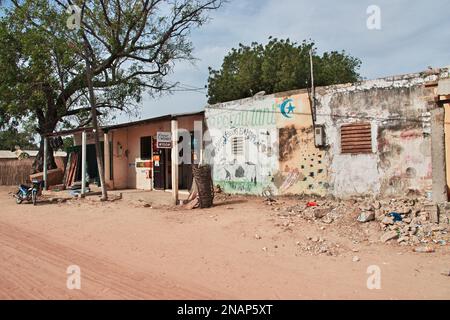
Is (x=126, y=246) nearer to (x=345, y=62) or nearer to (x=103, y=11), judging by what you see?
(x=103, y=11)

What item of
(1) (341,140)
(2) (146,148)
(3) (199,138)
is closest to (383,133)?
(1) (341,140)

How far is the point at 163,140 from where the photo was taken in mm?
11562

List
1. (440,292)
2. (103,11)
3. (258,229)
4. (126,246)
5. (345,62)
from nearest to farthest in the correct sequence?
(440,292) < (126,246) < (258,229) < (103,11) < (345,62)

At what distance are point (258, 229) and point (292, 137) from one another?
13.1ft

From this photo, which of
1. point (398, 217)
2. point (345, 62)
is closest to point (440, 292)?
point (398, 217)

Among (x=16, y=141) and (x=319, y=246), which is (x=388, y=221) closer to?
(x=319, y=246)

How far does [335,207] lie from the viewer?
28.6ft

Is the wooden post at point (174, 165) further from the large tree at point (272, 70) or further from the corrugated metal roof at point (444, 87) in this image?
the large tree at point (272, 70)

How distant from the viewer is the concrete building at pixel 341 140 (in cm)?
859

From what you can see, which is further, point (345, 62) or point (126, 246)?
point (345, 62)

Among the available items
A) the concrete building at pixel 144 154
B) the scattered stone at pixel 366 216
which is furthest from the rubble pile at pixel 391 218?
the concrete building at pixel 144 154

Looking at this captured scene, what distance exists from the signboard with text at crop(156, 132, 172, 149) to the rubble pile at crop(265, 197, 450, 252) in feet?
14.1

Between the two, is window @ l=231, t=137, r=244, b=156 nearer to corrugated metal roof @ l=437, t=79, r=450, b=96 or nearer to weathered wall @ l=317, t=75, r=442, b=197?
weathered wall @ l=317, t=75, r=442, b=197

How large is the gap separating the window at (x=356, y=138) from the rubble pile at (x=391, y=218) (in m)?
1.37
